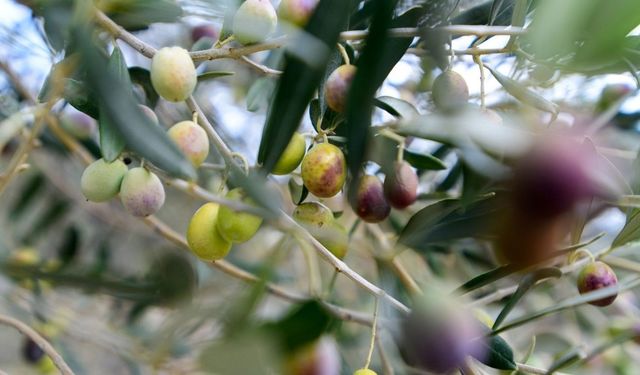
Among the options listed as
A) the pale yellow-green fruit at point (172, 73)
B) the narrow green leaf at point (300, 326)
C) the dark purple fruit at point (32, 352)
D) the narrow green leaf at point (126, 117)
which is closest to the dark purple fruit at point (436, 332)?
the narrow green leaf at point (300, 326)

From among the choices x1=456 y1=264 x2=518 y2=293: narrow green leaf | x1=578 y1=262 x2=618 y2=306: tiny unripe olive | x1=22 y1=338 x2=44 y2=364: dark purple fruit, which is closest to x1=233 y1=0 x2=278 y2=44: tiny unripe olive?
x1=456 y1=264 x2=518 y2=293: narrow green leaf

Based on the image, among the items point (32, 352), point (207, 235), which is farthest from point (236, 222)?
point (32, 352)

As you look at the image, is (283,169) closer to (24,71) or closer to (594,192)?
(594,192)

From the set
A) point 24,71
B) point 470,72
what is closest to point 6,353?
point 24,71

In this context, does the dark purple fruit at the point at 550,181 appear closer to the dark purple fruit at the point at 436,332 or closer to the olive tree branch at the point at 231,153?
the dark purple fruit at the point at 436,332

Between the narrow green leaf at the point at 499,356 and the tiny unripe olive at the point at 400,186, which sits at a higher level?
the tiny unripe olive at the point at 400,186
